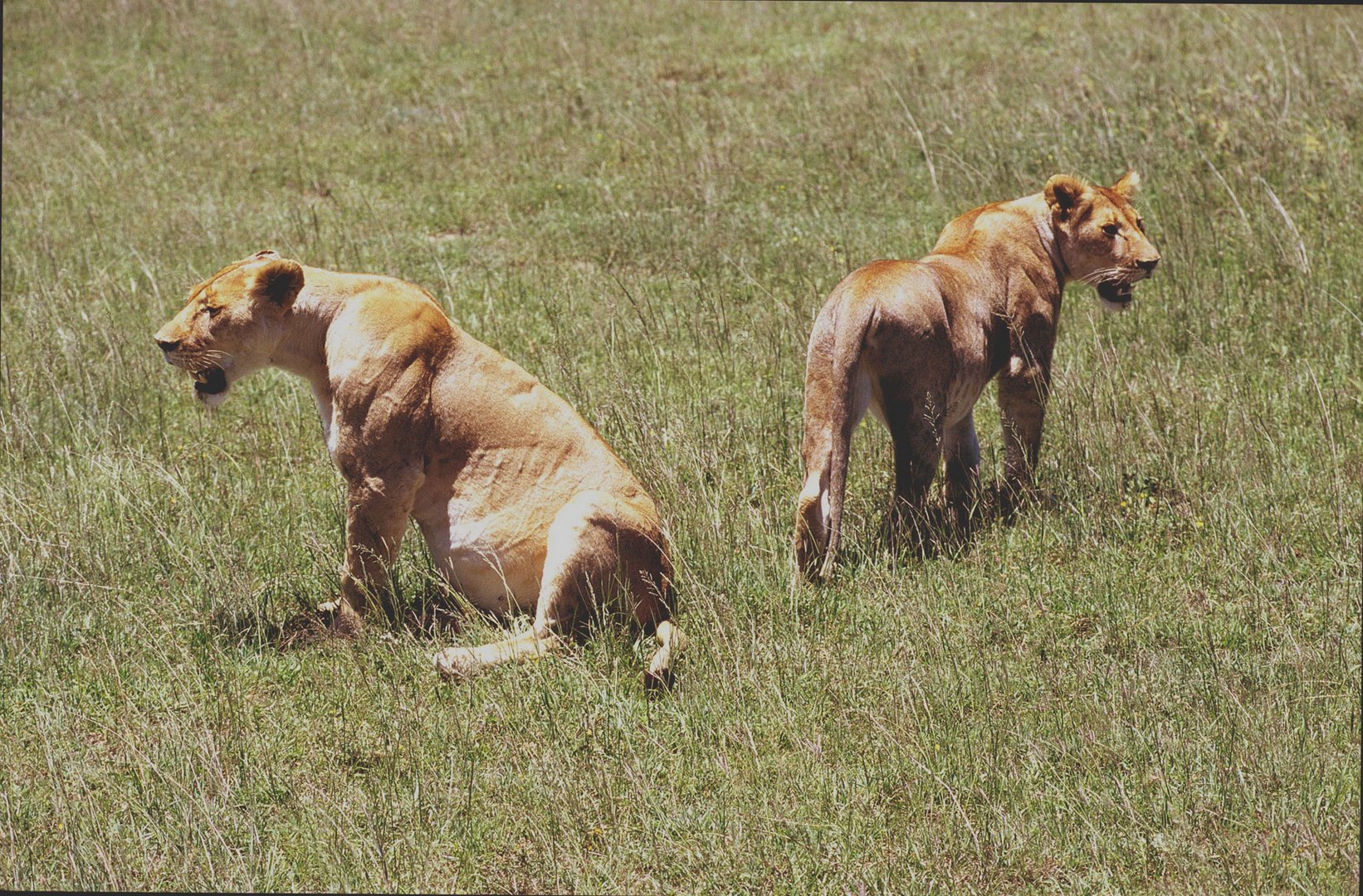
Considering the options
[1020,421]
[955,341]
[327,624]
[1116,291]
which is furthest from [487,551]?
[1116,291]

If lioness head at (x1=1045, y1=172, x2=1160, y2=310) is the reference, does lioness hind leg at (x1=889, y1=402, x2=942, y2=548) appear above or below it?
below

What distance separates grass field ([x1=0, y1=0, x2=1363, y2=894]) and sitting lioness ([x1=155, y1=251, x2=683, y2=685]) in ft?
0.93

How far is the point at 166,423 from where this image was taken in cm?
786

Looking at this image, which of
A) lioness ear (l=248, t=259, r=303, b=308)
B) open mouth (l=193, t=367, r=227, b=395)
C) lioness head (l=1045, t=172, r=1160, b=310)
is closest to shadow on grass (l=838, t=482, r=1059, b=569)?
lioness head (l=1045, t=172, r=1160, b=310)

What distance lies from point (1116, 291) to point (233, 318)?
4071 mm

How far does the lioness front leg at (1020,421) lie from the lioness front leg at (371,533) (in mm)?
2768

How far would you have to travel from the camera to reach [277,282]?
5422 millimetres

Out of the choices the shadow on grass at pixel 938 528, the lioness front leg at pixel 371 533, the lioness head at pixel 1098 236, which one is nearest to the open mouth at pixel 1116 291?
the lioness head at pixel 1098 236

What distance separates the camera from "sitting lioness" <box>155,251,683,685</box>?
5.38m

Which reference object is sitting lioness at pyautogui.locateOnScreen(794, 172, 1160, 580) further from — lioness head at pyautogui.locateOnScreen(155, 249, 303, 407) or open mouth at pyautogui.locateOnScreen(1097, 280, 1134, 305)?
lioness head at pyautogui.locateOnScreen(155, 249, 303, 407)

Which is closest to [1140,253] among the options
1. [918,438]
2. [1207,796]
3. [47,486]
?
[918,438]

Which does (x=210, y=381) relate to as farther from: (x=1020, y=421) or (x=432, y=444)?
(x=1020, y=421)

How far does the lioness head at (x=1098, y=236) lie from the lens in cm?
645

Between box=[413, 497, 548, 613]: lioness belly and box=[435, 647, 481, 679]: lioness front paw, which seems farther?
box=[413, 497, 548, 613]: lioness belly
